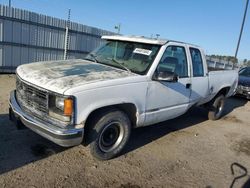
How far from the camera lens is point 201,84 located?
5.93 m

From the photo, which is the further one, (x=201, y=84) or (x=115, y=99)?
(x=201, y=84)

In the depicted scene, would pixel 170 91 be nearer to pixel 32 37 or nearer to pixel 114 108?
pixel 114 108

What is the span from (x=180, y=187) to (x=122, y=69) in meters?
2.02

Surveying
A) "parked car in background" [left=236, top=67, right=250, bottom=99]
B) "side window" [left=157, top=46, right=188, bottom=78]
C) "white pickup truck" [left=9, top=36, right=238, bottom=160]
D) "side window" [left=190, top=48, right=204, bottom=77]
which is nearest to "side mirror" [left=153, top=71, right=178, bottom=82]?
"white pickup truck" [left=9, top=36, right=238, bottom=160]

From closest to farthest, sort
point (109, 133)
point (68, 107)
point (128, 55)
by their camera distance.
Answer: point (68, 107) → point (109, 133) → point (128, 55)

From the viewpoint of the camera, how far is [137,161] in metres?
4.34

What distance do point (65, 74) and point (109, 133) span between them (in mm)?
1136

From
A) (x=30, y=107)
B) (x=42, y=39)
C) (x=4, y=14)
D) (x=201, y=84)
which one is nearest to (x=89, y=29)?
(x=42, y=39)

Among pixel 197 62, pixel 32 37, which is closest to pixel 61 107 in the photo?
pixel 197 62

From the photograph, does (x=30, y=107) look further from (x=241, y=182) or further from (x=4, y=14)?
(x=4, y=14)

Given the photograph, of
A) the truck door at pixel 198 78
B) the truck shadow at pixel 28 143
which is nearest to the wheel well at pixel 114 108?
the truck shadow at pixel 28 143

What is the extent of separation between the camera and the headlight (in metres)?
3.39

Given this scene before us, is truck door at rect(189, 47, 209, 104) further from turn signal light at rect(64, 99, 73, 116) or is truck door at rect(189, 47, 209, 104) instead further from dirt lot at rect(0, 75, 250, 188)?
turn signal light at rect(64, 99, 73, 116)

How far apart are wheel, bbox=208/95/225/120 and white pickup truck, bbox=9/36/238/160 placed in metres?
1.87
